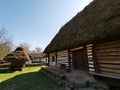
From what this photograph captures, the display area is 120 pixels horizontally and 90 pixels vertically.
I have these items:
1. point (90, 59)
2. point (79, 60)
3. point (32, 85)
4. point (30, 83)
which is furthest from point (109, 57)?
point (30, 83)

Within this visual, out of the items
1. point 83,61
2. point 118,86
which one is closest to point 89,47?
point 83,61

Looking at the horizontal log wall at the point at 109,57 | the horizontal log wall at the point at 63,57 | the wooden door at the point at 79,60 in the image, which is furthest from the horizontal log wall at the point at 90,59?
the horizontal log wall at the point at 63,57

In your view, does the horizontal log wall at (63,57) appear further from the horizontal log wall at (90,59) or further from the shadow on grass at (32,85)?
the horizontal log wall at (90,59)

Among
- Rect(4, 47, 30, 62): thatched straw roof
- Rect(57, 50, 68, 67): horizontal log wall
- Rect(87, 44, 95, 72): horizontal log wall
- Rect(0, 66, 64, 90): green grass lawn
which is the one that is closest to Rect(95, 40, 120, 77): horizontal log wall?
Rect(87, 44, 95, 72): horizontal log wall

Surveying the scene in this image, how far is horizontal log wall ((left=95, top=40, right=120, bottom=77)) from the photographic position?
25.8 feet

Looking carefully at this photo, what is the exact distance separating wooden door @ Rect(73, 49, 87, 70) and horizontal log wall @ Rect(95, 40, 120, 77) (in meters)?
2.63

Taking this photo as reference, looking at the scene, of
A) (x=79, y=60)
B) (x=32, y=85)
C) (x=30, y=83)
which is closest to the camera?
(x=32, y=85)

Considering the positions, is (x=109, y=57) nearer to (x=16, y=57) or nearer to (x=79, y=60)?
(x=79, y=60)

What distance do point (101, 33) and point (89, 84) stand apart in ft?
9.40

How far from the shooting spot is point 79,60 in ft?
41.8

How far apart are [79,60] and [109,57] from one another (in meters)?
4.48

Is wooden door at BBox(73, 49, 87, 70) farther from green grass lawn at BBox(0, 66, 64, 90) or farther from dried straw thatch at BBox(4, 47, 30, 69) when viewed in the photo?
dried straw thatch at BBox(4, 47, 30, 69)

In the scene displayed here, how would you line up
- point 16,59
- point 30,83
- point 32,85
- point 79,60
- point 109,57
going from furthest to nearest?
1. point 16,59
2. point 30,83
3. point 79,60
4. point 32,85
5. point 109,57

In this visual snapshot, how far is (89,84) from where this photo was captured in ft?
29.1
